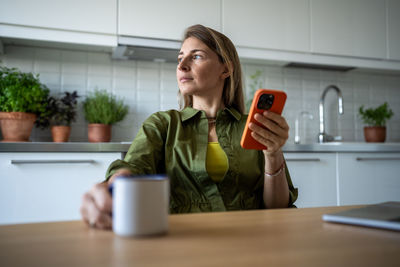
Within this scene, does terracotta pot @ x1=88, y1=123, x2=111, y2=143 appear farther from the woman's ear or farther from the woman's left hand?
the woman's left hand

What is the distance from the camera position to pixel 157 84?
2.75 meters

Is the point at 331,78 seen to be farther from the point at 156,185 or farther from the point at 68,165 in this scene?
the point at 156,185

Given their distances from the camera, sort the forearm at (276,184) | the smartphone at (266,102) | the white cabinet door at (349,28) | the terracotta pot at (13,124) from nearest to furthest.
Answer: the smartphone at (266,102), the forearm at (276,184), the terracotta pot at (13,124), the white cabinet door at (349,28)

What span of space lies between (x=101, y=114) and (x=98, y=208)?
1.91 metres

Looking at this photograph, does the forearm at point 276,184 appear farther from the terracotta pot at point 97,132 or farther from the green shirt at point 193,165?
A: the terracotta pot at point 97,132

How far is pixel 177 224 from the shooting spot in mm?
589

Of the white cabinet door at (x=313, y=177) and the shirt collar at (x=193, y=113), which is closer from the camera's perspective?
the shirt collar at (x=193, y=113)

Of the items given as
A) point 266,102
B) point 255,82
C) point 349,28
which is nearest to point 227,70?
point 266,102

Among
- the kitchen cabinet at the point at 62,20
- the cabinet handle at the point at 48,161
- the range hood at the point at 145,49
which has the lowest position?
the cabinet handle at the point at 48,161

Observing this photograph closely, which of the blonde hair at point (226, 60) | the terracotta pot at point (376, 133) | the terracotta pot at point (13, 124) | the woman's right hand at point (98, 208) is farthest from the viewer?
the terracotta pot at point (376, 133)

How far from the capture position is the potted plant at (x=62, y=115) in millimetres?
2246

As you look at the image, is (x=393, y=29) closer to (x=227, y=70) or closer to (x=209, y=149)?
(x=227, y=70)

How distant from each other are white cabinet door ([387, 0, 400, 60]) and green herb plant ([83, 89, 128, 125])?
91.3 inches

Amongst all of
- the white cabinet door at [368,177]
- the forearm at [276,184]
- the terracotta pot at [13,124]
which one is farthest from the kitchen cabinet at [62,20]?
the white cabinet door at [368,177]
